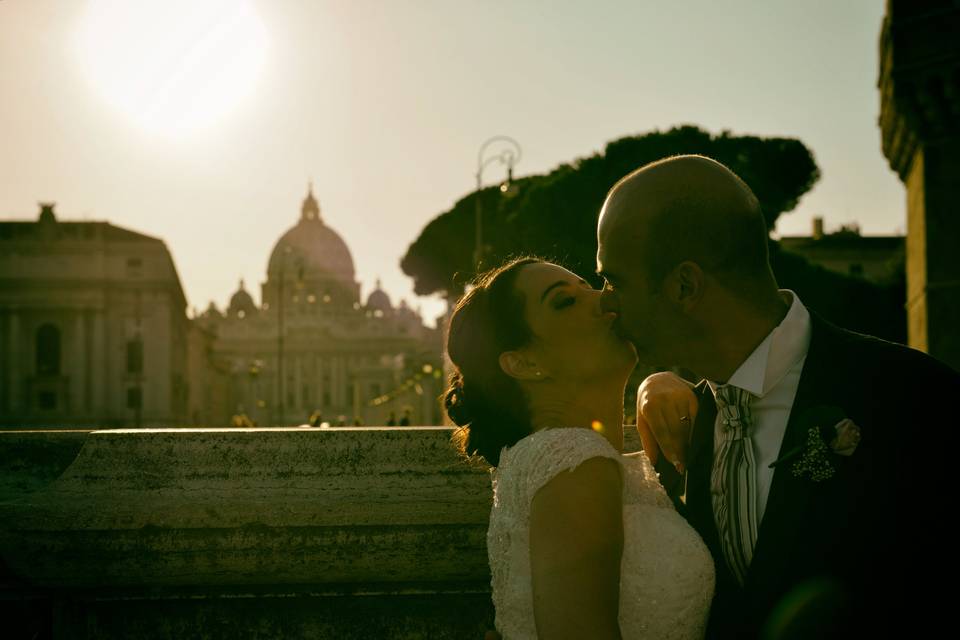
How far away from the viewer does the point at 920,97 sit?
15492 millimetres

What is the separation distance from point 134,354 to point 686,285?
48680 millimetres

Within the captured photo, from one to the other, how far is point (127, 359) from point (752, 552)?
48854 millimetres

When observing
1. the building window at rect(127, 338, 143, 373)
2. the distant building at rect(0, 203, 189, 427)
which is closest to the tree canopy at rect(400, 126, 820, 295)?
the distant building at rect(0, 203, 189, 427)

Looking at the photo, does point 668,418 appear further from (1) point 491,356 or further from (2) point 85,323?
(2) point 85,323

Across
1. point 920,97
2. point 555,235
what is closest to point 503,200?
point 555,235

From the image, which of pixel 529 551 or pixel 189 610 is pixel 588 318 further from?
pixel 189 610

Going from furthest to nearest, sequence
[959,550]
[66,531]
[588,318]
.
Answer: [66,531], [588,318], [959,550]

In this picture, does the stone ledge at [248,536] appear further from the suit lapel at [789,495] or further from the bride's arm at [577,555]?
the suit lapel at [789,495]

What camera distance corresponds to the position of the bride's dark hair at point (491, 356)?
2133 millimetres

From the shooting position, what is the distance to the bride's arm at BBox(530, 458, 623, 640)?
68.6 inches

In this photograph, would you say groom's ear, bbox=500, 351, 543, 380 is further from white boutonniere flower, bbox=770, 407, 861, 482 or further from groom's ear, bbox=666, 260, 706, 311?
white boutonniere flower, bbox=770, 407, 861, 482

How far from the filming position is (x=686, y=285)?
6.32 ft

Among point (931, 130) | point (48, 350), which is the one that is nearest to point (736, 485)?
point (931, 130)

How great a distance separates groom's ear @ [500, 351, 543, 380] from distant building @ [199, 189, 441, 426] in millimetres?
69841
